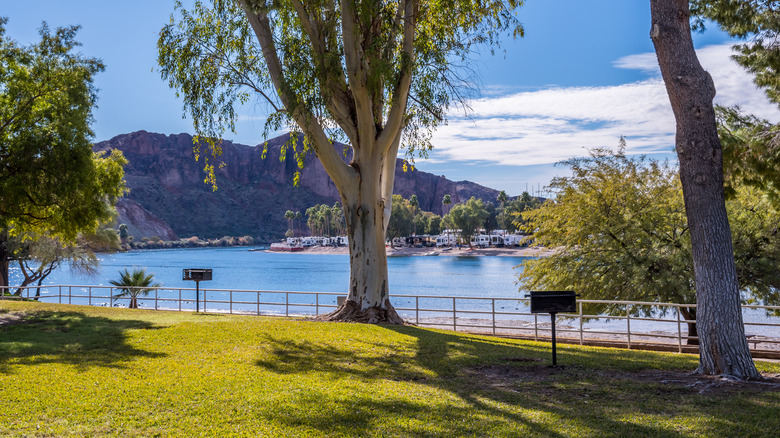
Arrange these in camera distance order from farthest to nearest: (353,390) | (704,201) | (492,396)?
(704,201), (353,390), (492,396)

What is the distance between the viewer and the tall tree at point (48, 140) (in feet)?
52.6

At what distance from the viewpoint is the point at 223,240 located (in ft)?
637

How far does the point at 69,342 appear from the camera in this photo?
10805 millimetres

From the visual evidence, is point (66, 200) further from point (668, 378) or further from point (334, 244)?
point (334, 244)

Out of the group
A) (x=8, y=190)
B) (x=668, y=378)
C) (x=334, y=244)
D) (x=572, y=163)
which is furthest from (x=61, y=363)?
(x=334, y=244)

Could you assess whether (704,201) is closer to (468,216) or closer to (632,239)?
(632,239)

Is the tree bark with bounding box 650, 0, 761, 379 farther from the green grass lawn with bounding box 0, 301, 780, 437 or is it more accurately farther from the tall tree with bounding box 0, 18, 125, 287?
the tall tree with bounding box 0, 18, 125, 287

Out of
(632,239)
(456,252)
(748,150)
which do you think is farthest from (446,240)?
(748,150)

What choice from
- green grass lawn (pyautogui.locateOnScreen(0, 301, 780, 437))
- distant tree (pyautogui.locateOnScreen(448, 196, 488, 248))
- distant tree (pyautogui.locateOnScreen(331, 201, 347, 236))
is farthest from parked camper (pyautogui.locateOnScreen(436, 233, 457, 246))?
green grass lawn (pyautogui.locateOnScreen(0, 301, 780, 437))

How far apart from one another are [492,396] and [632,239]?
1440 cm

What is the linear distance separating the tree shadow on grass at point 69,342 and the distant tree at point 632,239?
1325cm

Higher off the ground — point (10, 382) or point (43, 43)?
point (43, 43)

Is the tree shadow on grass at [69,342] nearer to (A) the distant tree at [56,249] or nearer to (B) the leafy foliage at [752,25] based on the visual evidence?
(B) the leafy foliage at [752,25]

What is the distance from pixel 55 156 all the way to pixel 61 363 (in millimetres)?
9487
